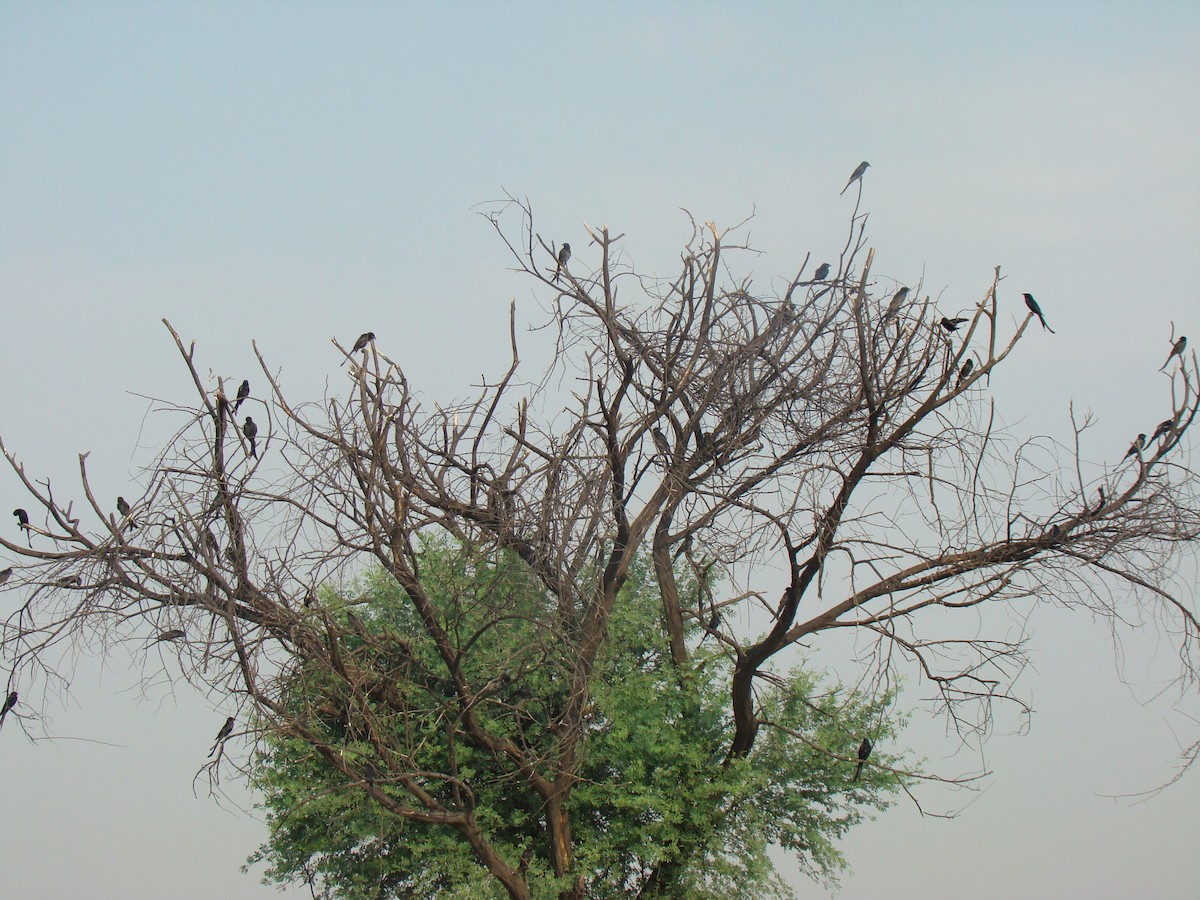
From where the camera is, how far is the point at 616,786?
8789mm

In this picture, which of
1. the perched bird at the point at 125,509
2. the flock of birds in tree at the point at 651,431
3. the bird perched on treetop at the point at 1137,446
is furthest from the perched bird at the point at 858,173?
the perched bird at the point at 125,509

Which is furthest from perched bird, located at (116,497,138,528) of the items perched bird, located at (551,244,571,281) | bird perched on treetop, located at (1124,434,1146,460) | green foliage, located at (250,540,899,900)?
bird perched on treetop, located at (1124,434,1146,460)

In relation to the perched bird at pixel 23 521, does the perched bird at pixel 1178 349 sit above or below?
below

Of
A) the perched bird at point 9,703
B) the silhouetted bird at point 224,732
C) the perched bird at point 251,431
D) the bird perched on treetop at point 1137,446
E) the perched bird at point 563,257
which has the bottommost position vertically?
the bird perched on treetop at point 1137,446

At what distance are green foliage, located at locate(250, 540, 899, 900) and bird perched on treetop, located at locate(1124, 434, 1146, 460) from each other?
9.21 feet

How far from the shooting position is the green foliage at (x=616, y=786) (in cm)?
842

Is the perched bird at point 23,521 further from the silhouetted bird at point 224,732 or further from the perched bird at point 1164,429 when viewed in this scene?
the perched bird at point 1164,429

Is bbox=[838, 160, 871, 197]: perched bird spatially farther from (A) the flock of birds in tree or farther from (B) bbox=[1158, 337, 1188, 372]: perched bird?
(B) bbox=[1158, 337, 1188, 372]: perched bird

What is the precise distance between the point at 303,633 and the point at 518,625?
9.59 feet

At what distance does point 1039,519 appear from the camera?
726 cm

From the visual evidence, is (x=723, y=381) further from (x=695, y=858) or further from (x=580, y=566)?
(x=695, y=858)

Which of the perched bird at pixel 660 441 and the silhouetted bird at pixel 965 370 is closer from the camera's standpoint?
the silhouetted bird at pixel 965 370

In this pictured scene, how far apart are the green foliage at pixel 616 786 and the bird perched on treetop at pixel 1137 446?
281 centimetres

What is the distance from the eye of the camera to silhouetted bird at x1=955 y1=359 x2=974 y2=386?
23.3ft
